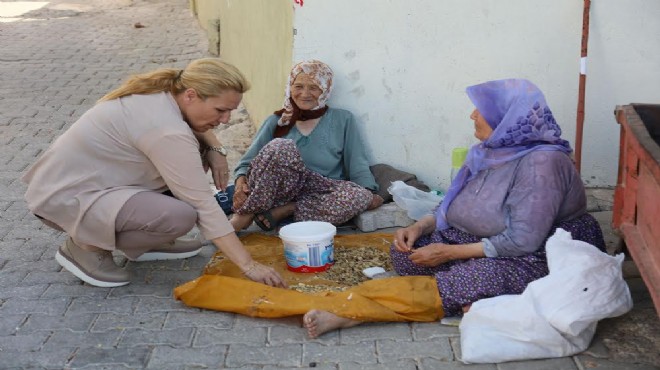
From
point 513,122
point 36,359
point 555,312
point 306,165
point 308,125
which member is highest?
point 513,122

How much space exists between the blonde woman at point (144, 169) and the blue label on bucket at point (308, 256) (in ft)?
1.20

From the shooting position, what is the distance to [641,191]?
11.4 feet

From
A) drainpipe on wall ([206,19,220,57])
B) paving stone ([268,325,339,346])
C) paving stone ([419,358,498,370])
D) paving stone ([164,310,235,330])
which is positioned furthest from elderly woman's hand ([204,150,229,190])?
drainpipe on wall ([206,19,220,57])

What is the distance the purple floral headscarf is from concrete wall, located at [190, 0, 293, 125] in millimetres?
1741

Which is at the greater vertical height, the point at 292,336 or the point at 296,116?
the point at 296,116

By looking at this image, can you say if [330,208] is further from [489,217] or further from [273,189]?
[489,217]

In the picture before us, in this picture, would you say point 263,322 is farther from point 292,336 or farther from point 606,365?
point 606,365

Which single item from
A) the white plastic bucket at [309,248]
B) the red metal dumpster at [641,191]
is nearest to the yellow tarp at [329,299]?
the white plastic bucket at [309,248]

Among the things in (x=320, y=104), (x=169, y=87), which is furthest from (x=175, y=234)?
(x=320, y=104)

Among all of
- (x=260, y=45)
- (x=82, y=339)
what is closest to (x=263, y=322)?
(x=82, y=339)

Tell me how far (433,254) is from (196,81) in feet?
4.40

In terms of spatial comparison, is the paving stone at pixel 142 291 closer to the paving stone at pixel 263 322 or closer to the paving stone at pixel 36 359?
the paving stone at pixel 263 322

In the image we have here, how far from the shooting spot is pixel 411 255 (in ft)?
13.2

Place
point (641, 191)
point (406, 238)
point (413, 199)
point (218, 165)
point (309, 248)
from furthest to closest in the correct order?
point (413, 199) → point (218, 165) → point (309, 248) → point (406, 238) → point (641, 191)
